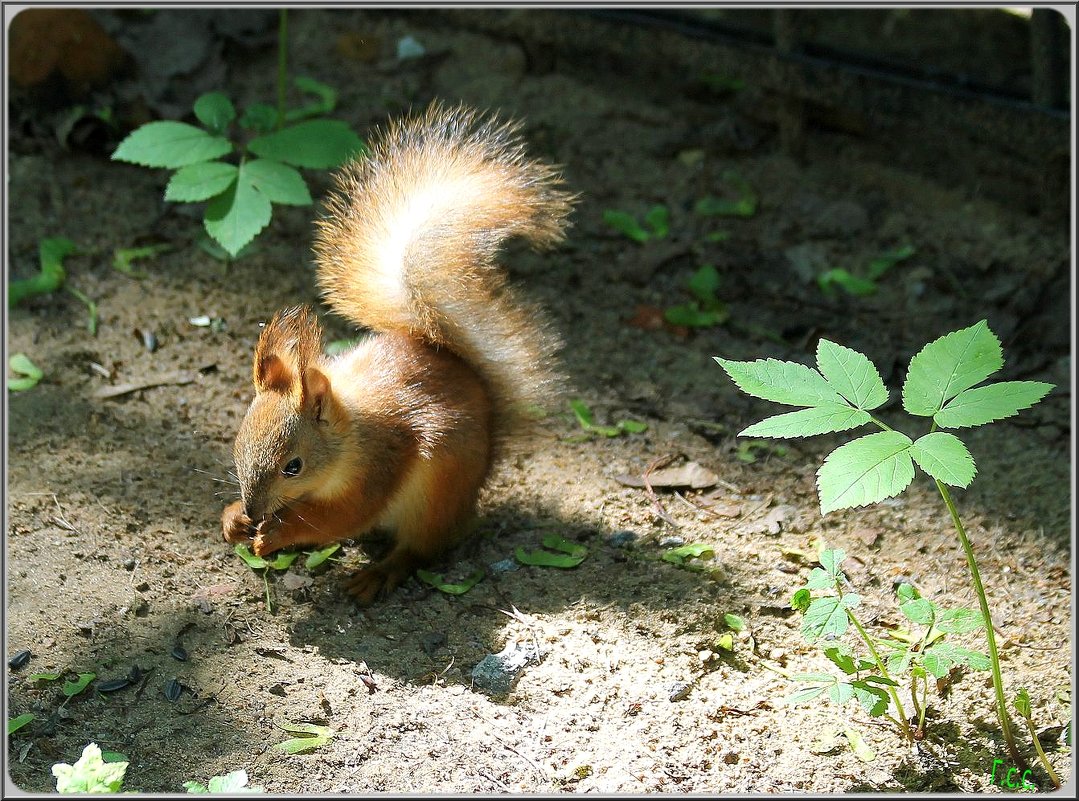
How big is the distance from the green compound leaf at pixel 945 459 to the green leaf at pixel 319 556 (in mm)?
1482

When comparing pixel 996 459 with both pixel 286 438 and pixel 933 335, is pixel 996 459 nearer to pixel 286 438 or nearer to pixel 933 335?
pixel 933 335

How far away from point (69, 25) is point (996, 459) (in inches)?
136

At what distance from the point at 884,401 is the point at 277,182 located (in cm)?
173

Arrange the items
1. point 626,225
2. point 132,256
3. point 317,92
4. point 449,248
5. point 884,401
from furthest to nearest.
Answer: point 317,92, point 626,225, point 132,256, point 449,248, point 884,401

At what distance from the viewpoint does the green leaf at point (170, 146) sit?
2.98 metres

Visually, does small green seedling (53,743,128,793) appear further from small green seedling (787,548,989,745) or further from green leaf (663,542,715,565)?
green leaf (663,542,715,565)

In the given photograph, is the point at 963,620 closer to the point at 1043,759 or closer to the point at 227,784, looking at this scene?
the point at 1043,759

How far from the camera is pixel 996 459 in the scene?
3137 mm

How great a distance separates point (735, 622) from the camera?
2.55 meters

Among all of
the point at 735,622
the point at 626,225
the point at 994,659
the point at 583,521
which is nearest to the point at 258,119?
the point at 626,225

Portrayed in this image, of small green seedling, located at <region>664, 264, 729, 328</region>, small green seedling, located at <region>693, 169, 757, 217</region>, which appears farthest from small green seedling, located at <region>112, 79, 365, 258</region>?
small green seedling, located at <region>693, 169, 757, 217</region>

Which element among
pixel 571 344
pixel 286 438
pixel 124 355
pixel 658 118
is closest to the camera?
pixel 286 438

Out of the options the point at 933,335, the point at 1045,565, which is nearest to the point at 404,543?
the point at 1045,565

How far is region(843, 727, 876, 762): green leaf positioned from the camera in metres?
2.25
